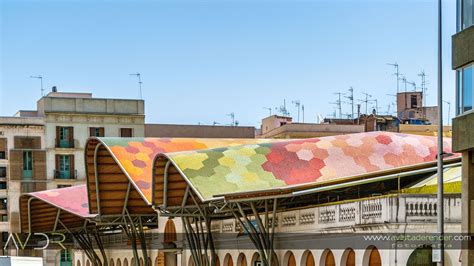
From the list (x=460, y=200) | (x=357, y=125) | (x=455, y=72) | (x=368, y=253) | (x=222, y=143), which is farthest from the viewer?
(x=357, y=125)

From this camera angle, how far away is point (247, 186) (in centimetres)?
5397

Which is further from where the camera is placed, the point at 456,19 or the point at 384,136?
the point at 384,136

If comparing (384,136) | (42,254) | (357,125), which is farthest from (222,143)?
(42,254)

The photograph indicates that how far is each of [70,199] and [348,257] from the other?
38028 mm

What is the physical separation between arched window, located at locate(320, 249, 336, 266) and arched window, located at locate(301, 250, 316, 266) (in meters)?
1.58

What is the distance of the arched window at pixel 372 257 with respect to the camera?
42.0 m

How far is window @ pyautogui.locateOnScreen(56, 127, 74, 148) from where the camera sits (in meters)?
105

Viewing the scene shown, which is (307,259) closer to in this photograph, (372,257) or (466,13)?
(372,257)

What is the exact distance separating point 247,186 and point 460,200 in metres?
16.6

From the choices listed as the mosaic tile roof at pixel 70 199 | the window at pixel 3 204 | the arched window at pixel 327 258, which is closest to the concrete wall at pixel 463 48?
the arched window at pixel 327 258

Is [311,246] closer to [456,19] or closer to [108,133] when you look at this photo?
[456,19]

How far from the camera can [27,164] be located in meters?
104

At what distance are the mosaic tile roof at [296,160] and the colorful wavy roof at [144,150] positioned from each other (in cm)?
783

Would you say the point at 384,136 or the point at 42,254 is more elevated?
the point at 384,136
